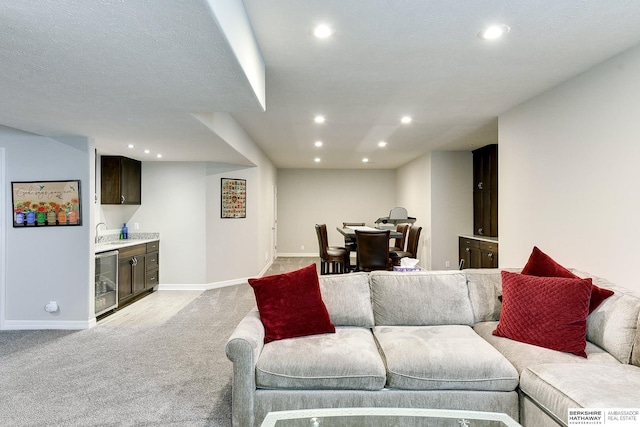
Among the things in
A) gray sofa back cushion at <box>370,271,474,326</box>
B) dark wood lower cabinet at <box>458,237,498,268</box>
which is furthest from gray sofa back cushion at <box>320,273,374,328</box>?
dark wood lower cabinet at <box>458,237,498,268</box>

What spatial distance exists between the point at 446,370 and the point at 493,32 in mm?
2093

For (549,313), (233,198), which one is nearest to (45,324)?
(233,198)

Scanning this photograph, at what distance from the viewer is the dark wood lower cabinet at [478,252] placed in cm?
506

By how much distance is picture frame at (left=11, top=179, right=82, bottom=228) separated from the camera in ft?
13.0

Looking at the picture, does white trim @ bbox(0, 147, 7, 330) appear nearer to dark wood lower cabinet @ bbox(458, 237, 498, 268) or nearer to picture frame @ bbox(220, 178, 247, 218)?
picture frame @ bbox(220, 178, 247, 218)

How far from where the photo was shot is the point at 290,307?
236 cm

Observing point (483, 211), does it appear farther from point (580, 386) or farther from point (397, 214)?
point (580, 386)

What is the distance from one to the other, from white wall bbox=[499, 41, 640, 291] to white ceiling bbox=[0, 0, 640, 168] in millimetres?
212

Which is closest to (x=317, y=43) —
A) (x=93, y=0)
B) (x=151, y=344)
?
(x=93, y=0)

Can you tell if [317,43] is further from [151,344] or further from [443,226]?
[443,226]

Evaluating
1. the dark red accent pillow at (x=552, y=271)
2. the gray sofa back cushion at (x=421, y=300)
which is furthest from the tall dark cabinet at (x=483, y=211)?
the gray sofa back cushion at (x=421, y=300)

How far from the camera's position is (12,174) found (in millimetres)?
3965

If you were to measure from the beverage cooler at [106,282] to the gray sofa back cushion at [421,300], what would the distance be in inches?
138

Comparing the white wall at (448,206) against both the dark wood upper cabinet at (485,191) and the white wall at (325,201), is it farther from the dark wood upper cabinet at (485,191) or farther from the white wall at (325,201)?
the white wall at (325,201)
